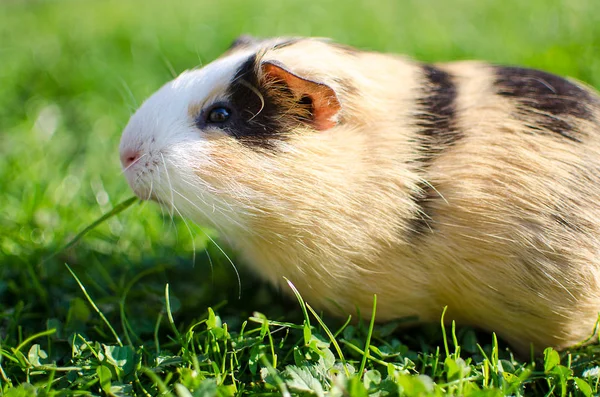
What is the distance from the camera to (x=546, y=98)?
2492 mm

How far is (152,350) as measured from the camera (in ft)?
7.91

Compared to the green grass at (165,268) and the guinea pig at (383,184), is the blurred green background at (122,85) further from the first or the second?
the guinea pig at (383,184)

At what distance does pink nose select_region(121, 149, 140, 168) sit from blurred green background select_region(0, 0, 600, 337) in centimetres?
52

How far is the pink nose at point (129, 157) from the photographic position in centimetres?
231

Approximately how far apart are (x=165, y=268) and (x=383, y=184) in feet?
4.38

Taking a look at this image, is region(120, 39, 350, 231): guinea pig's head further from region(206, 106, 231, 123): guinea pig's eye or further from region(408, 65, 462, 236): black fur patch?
region(408, 65, 462, 236): black fur patch

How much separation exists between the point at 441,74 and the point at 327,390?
1461 millimetres

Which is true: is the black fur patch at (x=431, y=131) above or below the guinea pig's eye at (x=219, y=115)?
below

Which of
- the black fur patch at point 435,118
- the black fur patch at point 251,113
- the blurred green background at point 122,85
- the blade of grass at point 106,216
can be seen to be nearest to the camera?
the black fur patch at point 251,113

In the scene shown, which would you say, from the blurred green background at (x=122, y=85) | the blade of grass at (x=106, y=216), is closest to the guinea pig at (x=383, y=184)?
the blade of grass at (x=106, y=216)

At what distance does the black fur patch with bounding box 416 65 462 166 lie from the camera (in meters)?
2.39

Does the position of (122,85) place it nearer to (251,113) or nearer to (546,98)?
(251,113)

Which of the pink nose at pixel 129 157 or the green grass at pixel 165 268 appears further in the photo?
the pink nose at pixel 129 157

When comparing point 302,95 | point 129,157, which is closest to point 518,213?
point 302,95
